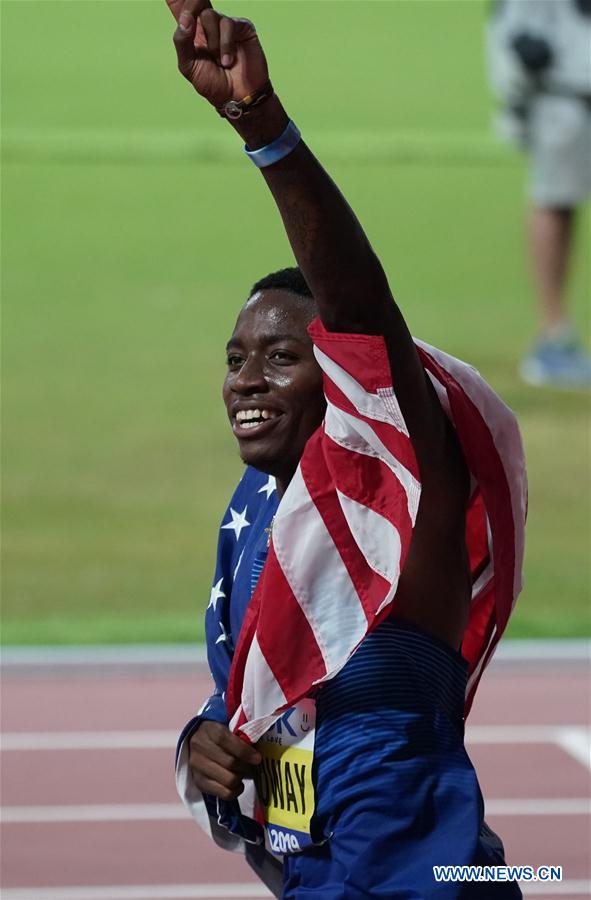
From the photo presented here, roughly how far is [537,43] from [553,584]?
5.78 m

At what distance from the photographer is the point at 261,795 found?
8.74 feet

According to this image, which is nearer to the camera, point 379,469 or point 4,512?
point 379,469

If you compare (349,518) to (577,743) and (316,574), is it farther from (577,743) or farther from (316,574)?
(577,743)

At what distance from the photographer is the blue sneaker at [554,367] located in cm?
1485

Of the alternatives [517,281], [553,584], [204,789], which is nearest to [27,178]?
[517,281]

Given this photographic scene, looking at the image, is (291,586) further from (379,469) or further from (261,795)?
(261,795)

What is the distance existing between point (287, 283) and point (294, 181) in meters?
0.43

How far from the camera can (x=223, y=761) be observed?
8.61 feet

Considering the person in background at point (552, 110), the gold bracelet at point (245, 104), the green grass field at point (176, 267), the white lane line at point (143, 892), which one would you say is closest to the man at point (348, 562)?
the gold bracelet at point (245, 104)

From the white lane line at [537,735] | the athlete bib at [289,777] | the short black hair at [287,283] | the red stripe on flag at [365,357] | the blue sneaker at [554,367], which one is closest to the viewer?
the red stripe on flag at [365,357]

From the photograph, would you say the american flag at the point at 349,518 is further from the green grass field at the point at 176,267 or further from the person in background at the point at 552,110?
the person in background at the point at 552,110

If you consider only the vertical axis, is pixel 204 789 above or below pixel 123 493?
above

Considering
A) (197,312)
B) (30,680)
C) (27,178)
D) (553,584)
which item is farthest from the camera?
(27,178)

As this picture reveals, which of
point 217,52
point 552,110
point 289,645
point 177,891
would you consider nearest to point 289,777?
point 289,645
